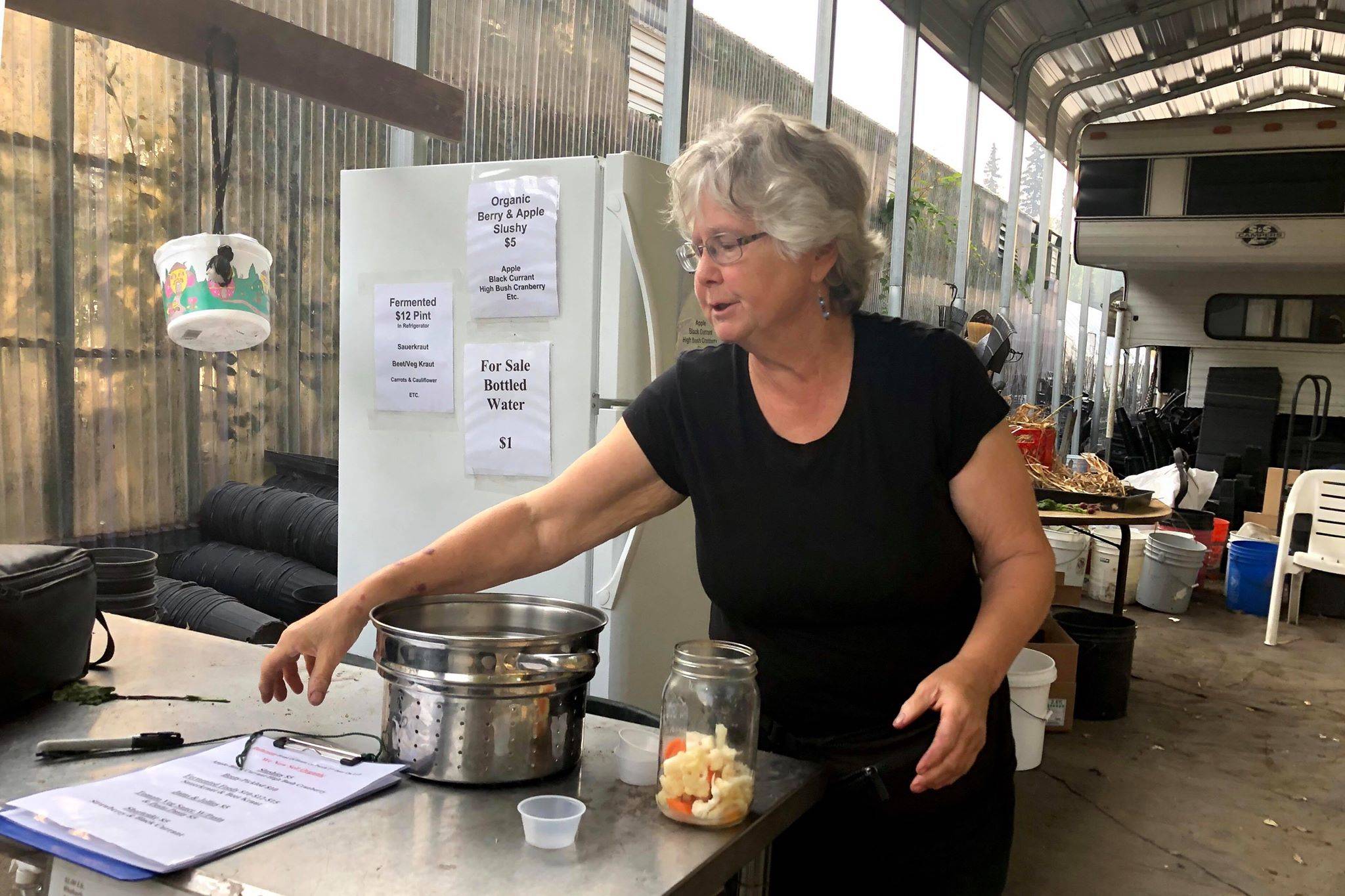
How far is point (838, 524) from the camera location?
1444mm

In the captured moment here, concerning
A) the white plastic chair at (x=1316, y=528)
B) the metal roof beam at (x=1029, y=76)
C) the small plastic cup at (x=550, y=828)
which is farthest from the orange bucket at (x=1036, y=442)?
the metal roof beam at (x=1029, y=76)

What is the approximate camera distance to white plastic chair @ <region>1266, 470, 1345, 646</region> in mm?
5230

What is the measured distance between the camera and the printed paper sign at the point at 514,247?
2.56 metres

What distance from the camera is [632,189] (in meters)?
2.50

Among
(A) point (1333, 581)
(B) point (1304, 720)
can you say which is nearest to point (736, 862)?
(B) point (1304, 720)

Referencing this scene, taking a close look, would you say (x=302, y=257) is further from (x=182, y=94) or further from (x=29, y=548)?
(x=29, y=548)

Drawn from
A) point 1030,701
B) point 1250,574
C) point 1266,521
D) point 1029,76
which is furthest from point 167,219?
point 1029,76

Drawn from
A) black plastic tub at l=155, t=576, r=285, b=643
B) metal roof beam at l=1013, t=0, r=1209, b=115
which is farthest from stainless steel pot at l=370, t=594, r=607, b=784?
metal roof beam at l=1013, t=0, r=1209, b=115

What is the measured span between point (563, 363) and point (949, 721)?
1.62m

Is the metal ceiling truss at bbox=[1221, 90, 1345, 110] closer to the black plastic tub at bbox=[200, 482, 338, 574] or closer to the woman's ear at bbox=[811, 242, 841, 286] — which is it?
the black plastic tub at bbox=[200, 482, 338, 574]

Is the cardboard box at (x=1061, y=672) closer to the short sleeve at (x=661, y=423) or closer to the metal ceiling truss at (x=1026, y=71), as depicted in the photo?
the short sleeve at (x=661, y=423)

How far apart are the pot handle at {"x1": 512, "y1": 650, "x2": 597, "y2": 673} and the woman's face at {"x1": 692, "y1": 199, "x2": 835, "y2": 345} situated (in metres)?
0.52

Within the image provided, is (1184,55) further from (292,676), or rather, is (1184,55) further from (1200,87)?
(292,676)

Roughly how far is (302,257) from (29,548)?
6.57 feet
